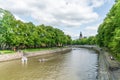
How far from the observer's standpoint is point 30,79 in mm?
27453

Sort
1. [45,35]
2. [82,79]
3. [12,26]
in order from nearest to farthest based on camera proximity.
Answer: [82,79]
[12,26]
[45,35]

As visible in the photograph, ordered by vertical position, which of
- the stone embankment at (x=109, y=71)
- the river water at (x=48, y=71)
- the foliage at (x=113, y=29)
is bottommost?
the river water at (x=48, y=71)

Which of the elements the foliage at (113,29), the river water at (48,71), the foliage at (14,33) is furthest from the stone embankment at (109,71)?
the foliage at (14,33)

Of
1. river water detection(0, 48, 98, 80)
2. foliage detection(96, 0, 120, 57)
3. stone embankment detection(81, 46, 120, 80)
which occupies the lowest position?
river water detection(0, 48, 98, 80)

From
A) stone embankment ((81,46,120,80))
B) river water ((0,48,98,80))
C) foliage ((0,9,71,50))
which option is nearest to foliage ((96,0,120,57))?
stone embankment ((81,46,120,80))

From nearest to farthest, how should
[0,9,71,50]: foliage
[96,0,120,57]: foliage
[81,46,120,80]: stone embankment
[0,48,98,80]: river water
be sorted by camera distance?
[81,46,120,80]: stone embankment < [96,0,120,57]: foliage < [0,48,98,80]: river water < [0,9,71,50]: foliage

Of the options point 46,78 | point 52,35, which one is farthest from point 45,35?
point 46,78

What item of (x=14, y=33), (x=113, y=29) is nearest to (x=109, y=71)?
(x=113, y=29)

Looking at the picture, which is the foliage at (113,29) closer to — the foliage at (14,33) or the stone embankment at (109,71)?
the stone embankment at (109,71)

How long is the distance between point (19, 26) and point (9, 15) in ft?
29.0

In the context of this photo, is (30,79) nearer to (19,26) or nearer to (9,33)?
(9,33)

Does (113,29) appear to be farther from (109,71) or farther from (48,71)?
(109,71)

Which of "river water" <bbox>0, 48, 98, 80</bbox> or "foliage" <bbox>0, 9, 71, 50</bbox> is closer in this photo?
"river water" <bbox>0, 48, 98, 80</bbox>

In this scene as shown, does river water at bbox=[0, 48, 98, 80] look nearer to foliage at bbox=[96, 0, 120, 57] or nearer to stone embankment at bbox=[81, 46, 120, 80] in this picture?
stone embankment at bbox=[81, 46, 120, 80]
